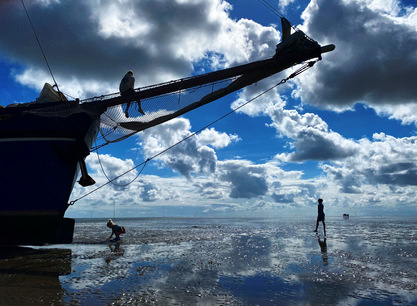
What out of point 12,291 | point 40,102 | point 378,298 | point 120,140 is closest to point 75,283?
point 12,291

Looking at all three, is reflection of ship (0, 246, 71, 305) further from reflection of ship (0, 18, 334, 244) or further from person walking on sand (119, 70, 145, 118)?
person walking on sand (119, 70, 145, 118)

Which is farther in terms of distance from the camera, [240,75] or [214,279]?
[240,75]

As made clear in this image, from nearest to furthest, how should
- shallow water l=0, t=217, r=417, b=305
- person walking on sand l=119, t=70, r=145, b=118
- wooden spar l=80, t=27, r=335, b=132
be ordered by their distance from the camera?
shallow water l=0, t=217, r=417, b=305, wooden spar l=80, t=27, r=335, b=132, person walking on sand l=119, t=70, r=145, b=118

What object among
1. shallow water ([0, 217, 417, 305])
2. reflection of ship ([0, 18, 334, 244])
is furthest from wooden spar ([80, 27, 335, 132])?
shallow water ([0, 217, 417, 305])

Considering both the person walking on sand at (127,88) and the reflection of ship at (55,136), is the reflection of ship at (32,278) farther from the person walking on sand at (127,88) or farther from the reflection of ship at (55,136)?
the person walking on sand at (127,88)

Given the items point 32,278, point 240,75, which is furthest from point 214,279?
point 240,75

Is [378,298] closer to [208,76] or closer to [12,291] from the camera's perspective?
[12,291]

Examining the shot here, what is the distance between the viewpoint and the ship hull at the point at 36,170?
32.5 ft

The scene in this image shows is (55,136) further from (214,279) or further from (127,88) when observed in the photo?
(214,279)

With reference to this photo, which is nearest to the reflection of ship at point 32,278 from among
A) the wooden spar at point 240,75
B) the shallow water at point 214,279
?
the shallow water at point 214,279

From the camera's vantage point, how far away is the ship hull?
32.5 feet

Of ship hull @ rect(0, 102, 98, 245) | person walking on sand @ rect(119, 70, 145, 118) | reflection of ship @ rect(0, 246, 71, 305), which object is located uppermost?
person walking on sand @ rect(119, 70, 145, 118)

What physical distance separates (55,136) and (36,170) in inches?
54.8

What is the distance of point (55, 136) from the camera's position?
10.4m
